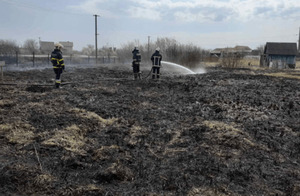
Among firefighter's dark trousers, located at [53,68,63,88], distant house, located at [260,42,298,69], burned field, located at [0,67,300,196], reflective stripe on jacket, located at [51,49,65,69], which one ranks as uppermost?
distant house, located at [260,42,298,69]

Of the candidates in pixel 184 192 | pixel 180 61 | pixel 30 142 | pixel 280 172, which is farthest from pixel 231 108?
pixel 180 61

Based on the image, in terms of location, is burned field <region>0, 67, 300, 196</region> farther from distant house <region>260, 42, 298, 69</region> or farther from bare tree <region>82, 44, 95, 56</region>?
bare tree <region>82, 44, 95, 56</region>

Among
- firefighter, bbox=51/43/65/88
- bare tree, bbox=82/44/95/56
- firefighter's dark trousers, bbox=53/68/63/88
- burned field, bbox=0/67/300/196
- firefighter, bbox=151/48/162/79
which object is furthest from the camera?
bare tree, bbox=82/44/95/56

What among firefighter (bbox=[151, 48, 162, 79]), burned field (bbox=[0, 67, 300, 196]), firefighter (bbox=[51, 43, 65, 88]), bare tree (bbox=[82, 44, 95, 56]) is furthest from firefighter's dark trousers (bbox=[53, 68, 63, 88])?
bare tree (bbox=[82, 44, 95, 56])

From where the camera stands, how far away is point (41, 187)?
330cm

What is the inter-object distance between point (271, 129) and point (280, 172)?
Result: 7.64ft

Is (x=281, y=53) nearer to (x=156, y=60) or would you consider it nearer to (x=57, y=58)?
(x=156, y=60)

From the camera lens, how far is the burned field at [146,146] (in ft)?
11.4

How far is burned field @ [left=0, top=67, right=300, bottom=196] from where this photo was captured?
11.4 feet

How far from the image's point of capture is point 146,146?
4.93 metres

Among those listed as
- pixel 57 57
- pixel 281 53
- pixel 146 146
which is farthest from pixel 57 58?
pixel 281 53

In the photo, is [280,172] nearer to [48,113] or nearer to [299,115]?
[299,115]

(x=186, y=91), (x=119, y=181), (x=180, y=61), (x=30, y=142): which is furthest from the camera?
(x=180, y=61)

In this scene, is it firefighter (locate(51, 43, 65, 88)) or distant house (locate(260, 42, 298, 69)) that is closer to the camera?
firefighter (locate(51, 43, 65, 88))
